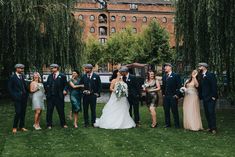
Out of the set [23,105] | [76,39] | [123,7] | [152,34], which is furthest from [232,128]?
[123,7]

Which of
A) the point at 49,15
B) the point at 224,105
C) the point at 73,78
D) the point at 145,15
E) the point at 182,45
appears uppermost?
the point at 145,15

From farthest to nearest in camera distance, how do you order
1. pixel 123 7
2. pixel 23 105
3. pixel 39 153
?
pixel 123 7, pixel 23 105, pixel 39 153

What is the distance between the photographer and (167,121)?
14.7 meters

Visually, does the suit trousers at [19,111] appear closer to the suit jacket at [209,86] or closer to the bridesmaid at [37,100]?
the bridesmaid at [37,100]

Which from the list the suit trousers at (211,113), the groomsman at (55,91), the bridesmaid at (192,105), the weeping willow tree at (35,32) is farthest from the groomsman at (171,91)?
the weeping willow tree at (35,32)

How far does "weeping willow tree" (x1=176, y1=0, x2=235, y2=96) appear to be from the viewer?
15.7m

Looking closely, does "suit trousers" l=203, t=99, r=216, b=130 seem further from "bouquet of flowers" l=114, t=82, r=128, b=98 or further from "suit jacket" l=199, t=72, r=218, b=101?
"bouquet of flowers" l=114, t=82, r=128, b=98

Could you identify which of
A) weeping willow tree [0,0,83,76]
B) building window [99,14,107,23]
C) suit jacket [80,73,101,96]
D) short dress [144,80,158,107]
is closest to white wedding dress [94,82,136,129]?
suit jacket [80,73,101,96]

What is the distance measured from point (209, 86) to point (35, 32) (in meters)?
11.5

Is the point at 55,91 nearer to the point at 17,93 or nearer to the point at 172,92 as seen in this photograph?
the point at 17,93

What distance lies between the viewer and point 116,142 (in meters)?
11.7

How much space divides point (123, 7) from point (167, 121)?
268ft

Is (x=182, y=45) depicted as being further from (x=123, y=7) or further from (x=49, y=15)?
(x=123, y=7)

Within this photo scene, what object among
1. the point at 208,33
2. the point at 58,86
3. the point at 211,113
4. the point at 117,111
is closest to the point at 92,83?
the point at 58,86
